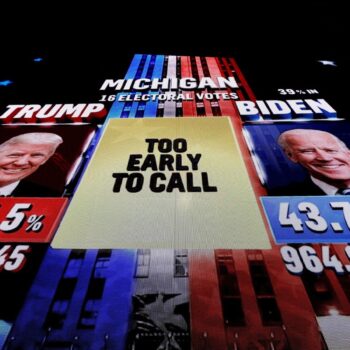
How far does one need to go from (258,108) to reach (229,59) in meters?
2.27

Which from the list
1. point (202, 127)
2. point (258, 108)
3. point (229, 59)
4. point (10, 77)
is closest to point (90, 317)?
point (202, 127)

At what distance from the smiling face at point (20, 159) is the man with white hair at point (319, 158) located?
2848 millimetres

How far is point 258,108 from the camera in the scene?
446cm

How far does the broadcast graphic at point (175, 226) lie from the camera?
2287 millimetres

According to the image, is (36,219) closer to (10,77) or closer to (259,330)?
(259,330)

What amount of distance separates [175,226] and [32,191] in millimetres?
1596

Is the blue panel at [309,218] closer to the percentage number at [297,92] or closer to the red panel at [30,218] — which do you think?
the red panel at [30,218]

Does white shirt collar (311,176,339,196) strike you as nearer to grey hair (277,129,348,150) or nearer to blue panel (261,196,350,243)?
blue panel (261,196,350,243)

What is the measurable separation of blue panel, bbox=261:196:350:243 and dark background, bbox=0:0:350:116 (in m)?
3.57

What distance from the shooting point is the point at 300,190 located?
10.7 ft

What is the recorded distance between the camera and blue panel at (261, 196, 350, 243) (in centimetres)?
281

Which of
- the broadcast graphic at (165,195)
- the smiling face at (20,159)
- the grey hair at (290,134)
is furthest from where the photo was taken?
the grey hair at (290,134)

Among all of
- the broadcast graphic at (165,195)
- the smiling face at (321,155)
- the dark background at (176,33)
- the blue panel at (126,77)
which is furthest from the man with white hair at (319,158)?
the dark background at (176,33)

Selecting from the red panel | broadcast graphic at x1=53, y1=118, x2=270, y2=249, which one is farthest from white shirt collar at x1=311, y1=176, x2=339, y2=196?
the red panel
